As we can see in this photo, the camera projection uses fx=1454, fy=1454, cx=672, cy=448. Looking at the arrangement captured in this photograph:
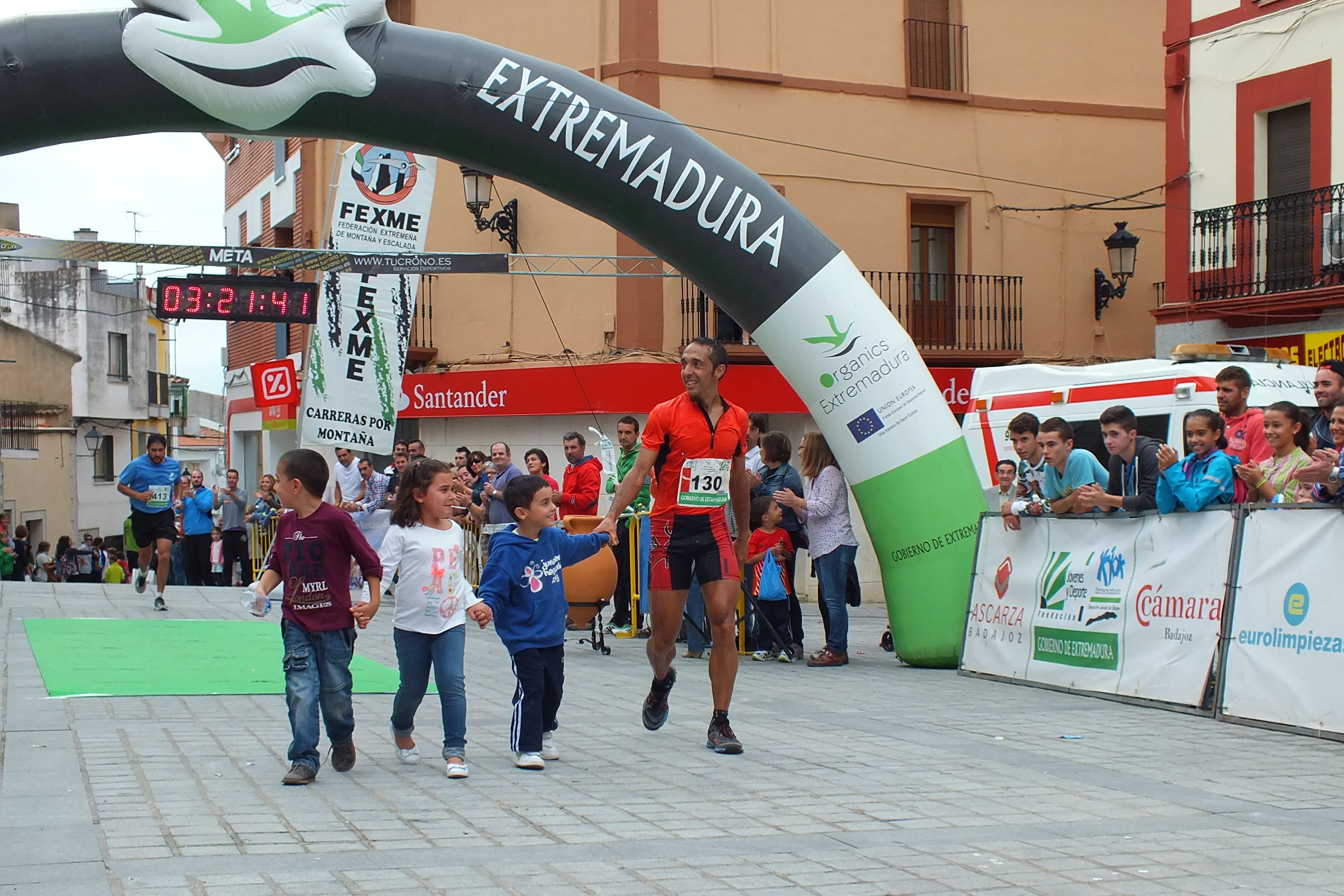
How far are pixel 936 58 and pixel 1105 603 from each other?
1708 cm

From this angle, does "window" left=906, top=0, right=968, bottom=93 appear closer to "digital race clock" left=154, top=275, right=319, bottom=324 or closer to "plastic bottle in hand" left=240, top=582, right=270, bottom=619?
"digital race clock" left=154, top=275, right=319, bottom=324

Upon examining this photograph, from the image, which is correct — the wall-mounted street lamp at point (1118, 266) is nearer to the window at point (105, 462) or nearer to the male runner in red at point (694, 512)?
the male runner in red at point (694, 512)

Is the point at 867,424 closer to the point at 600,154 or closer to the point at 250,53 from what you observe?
the point at 600,154

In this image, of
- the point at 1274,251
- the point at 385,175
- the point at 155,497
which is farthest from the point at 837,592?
the point at 1274,251

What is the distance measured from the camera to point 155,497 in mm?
14625

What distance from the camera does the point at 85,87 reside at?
1017cm

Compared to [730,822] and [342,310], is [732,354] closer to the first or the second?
[342,310]

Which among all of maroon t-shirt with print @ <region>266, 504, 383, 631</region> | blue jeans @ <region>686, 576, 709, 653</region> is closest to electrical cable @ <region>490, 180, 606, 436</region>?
blue jeans @ <region>686, 576, 709, 653</region>

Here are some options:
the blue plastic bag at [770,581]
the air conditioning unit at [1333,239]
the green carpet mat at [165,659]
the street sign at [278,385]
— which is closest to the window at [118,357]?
the street sign at [278,385]

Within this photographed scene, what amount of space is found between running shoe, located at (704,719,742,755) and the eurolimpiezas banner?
761cm

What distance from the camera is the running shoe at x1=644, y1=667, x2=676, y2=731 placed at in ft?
24.7

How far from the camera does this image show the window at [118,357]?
53062 mm

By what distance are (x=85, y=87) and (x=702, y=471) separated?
5.73m

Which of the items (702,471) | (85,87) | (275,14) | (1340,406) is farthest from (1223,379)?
(85,87)
